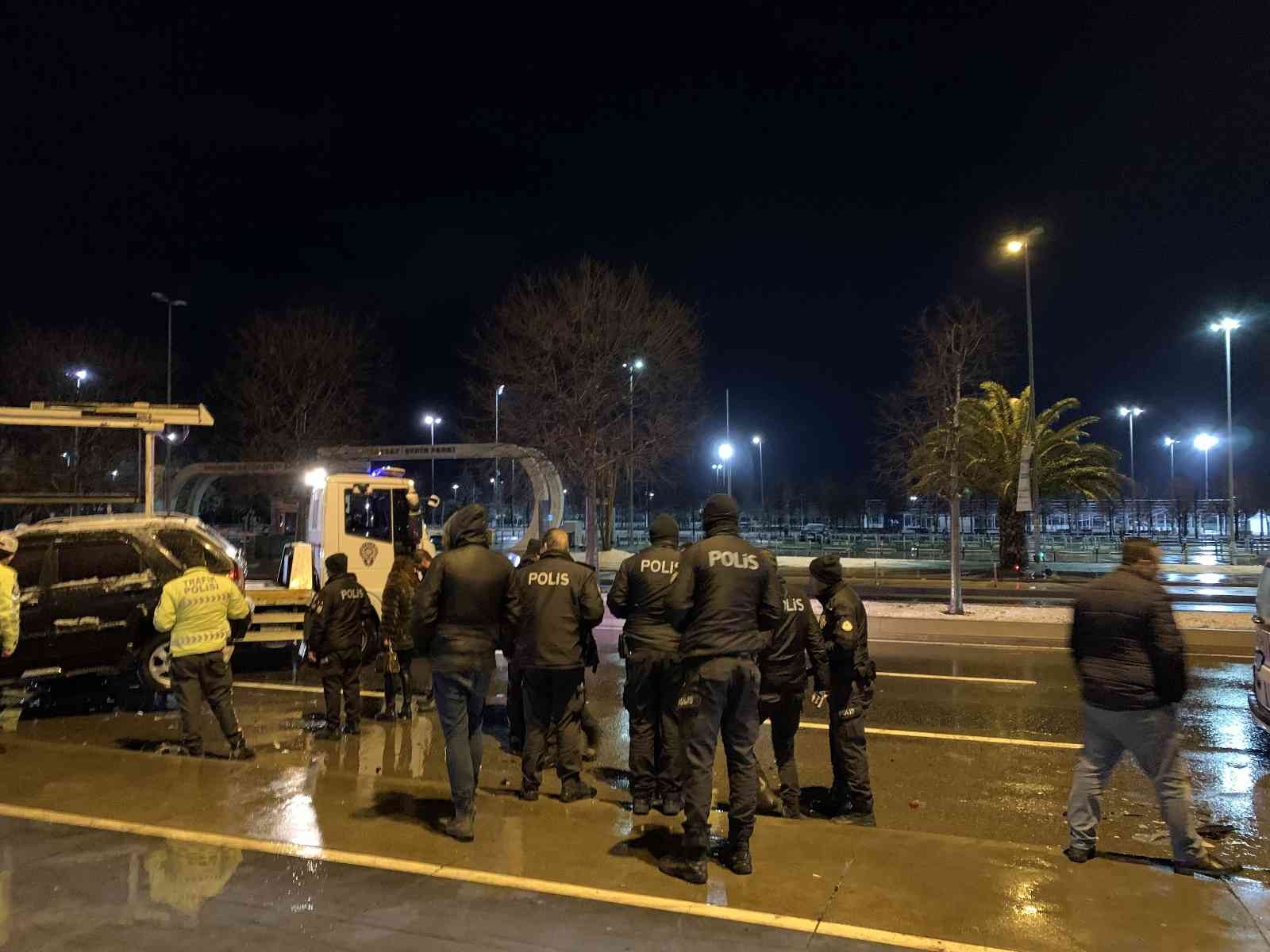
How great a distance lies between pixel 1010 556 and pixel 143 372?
110 ft

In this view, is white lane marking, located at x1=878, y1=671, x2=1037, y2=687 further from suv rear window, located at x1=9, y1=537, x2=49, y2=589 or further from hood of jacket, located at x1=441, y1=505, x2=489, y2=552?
suv rear window, located at x1=9, y1=537, x2=49, y2=589

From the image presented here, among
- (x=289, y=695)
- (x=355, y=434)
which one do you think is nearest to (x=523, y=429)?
(x=355, y=434)

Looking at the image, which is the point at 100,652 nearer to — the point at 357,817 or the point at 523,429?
the point at 357,817

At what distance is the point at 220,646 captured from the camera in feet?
23.0

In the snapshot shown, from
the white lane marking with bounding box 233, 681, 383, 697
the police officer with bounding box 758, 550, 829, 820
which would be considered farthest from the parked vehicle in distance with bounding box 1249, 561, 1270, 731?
the white lane marking with bounding box 233, 681, 383, 697

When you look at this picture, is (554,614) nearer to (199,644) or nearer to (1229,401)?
(199,644)

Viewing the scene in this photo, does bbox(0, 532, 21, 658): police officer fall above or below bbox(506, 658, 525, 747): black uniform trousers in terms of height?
above

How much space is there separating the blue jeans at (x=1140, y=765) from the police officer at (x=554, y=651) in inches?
119

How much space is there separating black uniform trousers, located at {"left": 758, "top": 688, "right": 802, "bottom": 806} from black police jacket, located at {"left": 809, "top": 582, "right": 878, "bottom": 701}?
339 millimetres

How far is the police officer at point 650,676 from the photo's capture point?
17.8 ft

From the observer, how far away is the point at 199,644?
6887 millimetres

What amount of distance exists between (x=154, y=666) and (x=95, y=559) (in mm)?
1291

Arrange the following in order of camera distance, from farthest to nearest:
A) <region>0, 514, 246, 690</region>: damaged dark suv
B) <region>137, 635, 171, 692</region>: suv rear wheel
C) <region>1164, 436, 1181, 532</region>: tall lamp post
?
<region>1164, 436, 1181, 532</region>: tall lamp post → <region>137, 635, 171, 692</region>: suv rear wheel → <region>0, 514, 246, 690</region>: damaged dark suv

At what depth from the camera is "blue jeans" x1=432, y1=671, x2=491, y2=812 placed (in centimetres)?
495
